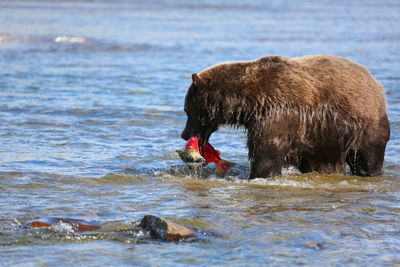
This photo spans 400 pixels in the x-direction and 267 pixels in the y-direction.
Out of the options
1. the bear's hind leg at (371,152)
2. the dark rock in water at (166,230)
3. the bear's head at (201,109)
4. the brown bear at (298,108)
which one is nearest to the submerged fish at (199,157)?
the bear's head at (201,109)

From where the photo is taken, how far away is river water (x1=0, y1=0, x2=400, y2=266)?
5539 millimetres

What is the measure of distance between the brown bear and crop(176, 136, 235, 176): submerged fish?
42cm

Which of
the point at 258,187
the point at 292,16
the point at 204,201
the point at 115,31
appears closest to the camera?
the point at 204,201

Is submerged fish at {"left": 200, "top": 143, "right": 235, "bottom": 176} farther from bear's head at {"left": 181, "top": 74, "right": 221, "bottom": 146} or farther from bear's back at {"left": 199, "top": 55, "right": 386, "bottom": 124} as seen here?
bear's back at {"left": 199, "top": 55, "right": 386, "bottom": 124}

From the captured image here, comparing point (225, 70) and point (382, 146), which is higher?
point (225, 70)

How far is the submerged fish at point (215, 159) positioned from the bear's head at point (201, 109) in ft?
0.58

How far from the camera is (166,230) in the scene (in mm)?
5676

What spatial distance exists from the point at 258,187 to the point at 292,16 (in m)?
29.2

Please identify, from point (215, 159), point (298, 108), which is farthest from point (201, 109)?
point (298, 108)

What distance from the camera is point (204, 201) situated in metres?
7.07

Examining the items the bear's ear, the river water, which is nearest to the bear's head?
the bear's ear

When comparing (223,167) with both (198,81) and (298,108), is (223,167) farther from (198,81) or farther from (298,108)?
(298,108)

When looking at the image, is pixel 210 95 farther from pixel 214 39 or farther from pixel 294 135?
pixel 214 39

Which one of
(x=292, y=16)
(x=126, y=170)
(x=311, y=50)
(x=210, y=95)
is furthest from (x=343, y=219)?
(x=292, y=16)
